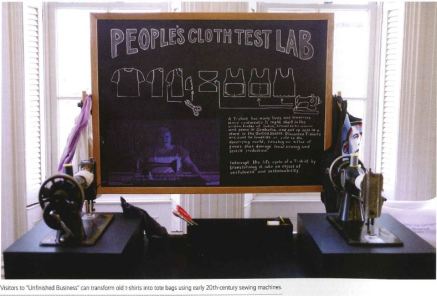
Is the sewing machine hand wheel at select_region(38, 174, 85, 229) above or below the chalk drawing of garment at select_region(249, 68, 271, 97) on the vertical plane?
below

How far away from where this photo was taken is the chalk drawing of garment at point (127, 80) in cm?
173

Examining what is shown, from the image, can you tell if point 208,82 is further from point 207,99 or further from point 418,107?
point 418,107

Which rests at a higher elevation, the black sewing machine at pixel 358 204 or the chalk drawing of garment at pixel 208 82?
the chalk drawing of garment at pixel 208 82

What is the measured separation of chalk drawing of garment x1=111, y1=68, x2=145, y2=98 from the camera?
1726mm

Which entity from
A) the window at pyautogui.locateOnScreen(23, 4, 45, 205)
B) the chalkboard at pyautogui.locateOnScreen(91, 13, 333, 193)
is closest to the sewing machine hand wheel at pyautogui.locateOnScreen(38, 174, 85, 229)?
the chalkboard at pyautogui.locateOnScreen(91, 13, 333, 193)

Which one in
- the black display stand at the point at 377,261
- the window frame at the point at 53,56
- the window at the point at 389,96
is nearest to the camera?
the black display stand at the point at 377,261

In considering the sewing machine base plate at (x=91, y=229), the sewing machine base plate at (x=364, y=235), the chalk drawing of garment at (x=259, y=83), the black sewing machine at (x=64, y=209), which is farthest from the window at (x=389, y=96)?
the black sewing machine at (x=64, y=209)

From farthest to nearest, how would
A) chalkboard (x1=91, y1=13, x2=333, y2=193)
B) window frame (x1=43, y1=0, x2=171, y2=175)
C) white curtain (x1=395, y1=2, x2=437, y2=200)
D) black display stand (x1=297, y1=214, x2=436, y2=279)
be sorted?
window frame (x1=43, y1=0, x2=171, y2=175) < white curtain (x1=395, y1=2, x2=437, y2=200) < chalkboard (x1=91, y1=13, x2=333, y2=193) < black display stand (x1=297, y1=214, x2=436, y2=279)

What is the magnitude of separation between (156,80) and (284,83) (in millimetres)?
476

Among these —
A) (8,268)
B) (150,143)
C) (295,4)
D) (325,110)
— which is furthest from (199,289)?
(295,4)

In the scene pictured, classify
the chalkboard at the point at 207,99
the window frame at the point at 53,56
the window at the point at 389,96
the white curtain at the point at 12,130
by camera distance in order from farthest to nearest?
the window frame at the point at 53,56, the window at the point at 389,96, the white curtain at the point at 12,130, the chalkboard at the point at 207,99

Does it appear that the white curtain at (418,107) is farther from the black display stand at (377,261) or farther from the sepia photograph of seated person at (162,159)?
the sepia photograph of seated person at (162,159)

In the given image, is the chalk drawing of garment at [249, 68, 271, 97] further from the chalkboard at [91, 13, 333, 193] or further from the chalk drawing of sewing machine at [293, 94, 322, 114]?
the chalk drawing of sewing machine at [293, 94, 322, 114]

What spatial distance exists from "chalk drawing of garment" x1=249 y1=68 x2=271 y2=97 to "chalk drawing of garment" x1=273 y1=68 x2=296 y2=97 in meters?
0.03
